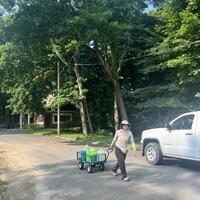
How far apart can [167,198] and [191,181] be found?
2370mm

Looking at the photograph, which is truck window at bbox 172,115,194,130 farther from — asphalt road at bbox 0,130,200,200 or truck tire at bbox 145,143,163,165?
asphalt road at bbox 0,130,200,200

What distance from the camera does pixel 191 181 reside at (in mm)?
11625

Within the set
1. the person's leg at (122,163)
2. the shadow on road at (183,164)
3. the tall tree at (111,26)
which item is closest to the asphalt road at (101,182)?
the shadow on road at (183,164)

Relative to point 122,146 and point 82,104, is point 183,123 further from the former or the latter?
point 82,104

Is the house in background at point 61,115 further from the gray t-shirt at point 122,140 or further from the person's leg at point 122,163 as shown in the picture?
the person's leg at point 122,163

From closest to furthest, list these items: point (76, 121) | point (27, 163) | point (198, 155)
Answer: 1. point (198, 155)
2. point (27, 163)
3. point (76, 121)

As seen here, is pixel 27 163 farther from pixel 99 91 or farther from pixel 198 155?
pixel 99 91

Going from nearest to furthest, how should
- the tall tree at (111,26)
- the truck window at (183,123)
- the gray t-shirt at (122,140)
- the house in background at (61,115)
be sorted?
the gray t-shirt at (122,140), the truck window at (183,123), the tall tree at (111,26), the house in background at (61,115)

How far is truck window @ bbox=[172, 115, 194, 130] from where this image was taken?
1354 centimetres

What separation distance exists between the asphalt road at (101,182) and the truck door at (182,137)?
2.11 ft

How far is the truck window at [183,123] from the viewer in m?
13.5

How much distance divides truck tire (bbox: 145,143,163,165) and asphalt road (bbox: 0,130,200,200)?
31 cm

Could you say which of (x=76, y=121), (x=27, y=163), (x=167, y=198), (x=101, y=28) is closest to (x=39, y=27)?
(x=101, y=28)

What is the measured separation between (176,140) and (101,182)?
11.6ft
